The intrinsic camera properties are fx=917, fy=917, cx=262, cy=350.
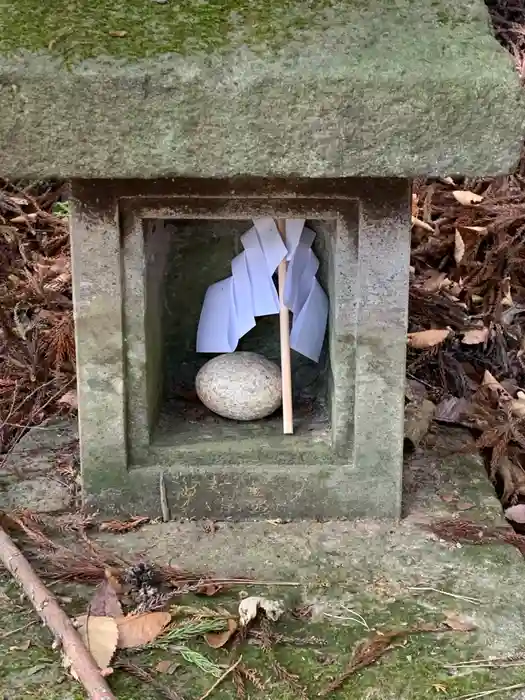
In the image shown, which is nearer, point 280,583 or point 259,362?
point 280,583

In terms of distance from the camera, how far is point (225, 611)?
184cm

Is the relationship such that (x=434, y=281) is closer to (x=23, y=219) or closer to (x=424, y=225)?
(x=424, y=225)

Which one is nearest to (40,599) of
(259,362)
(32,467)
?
(32,467)

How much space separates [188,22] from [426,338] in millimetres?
1788

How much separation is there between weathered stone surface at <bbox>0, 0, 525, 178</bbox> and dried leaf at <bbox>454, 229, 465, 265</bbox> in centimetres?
208

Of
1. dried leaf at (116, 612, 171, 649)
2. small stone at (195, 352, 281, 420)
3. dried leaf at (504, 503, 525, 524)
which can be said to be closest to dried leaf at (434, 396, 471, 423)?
dried leaf at (504, 503, 525, 524)

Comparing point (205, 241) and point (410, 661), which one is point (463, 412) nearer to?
point (205, 241)

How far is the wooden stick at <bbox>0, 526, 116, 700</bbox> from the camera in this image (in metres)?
1.61

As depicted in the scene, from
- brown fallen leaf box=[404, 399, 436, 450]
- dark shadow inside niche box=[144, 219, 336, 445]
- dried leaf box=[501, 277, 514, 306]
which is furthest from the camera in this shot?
dried leaf box=[501, 277, 514, 306]

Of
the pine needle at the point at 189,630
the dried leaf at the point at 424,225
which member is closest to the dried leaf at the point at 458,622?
the pine needle at the point at 189,630

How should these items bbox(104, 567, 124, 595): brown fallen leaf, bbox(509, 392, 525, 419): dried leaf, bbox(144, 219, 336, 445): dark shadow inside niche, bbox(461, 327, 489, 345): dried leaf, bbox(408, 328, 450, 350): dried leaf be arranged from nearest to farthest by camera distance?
1. bbox(104, 567, 124, 595): brown fallen leaf
2. bbox(144, 219, 336, 445): dark shadow inside niche
3. bbox(509, 392, 525, 419): dried leaf
4. bbox(408, 328, 450, 350): dried leaf
5. bbox(461, 327, 489, 345): dried leaf

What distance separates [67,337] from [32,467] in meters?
0.78

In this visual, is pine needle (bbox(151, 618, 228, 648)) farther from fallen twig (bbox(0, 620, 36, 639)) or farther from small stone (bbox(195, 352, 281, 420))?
small stone (bbox(195, 352, 281, 420))

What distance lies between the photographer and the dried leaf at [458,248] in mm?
3752
